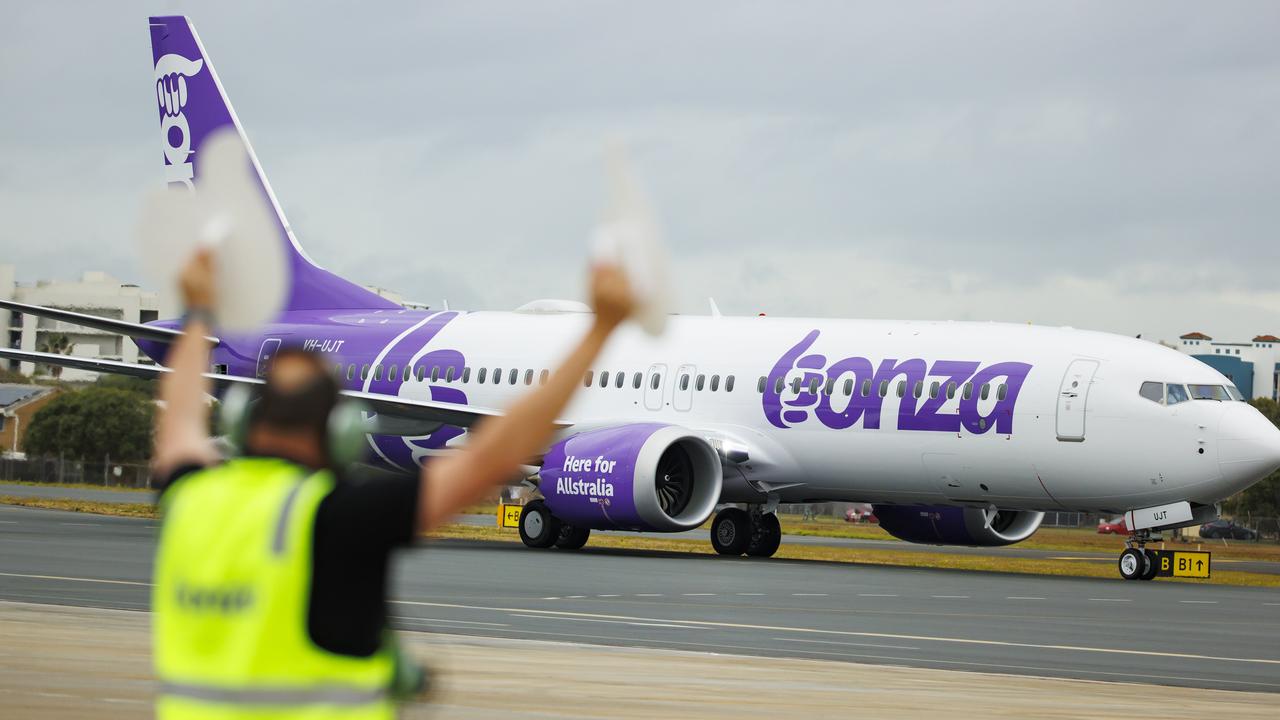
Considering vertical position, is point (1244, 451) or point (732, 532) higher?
point (1244, 451)

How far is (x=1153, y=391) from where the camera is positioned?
24547mm

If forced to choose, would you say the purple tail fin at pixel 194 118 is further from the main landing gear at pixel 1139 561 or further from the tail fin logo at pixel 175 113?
the main landing gear at pixel 1139 561

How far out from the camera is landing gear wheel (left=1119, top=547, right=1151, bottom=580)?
2505 centimetres

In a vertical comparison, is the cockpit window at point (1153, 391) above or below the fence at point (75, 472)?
above

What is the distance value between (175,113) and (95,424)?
Answer: 50.6 meters

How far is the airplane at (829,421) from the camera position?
2450 cm

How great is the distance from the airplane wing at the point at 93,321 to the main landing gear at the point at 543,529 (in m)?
5.30

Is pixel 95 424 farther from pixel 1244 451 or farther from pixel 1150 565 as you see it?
pixel 1244 451

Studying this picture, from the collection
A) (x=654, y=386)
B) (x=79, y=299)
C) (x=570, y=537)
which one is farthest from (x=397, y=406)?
(x=79, y=299)

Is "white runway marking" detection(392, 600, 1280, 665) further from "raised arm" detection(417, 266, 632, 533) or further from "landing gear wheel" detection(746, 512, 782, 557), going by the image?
"landing gear wheel" detection(746, 512, 782, 557)

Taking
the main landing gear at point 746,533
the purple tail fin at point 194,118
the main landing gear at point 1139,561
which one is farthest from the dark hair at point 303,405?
the purple tail fin at point 194,118

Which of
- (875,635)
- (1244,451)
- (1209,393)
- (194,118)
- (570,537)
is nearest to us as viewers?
(875,635)

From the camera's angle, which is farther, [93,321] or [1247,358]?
[1247,358]

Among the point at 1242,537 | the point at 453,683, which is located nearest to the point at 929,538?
the point at 453,683
